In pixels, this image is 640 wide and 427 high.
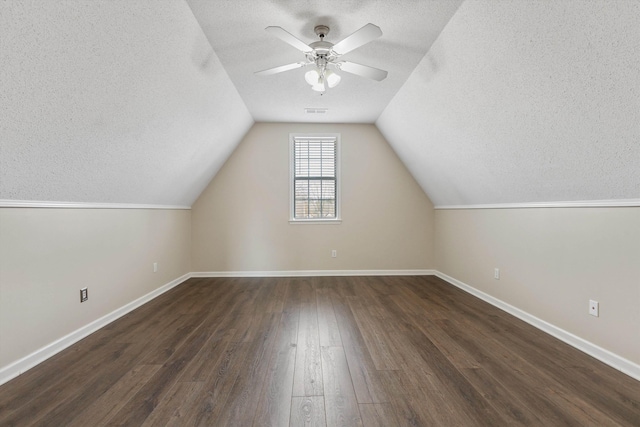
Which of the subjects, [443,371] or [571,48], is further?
[443,371]

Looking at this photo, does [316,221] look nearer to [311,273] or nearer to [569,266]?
[311,273]

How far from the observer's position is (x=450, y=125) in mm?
2963

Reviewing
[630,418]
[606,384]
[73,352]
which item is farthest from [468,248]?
[73,352]

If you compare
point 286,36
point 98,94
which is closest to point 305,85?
point 286,36

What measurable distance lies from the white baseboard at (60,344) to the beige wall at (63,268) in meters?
0.03

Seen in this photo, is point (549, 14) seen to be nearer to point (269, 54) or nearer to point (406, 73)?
point (406, 73)

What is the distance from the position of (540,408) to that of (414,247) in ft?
10.8

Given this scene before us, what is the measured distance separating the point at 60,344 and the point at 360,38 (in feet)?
9.98

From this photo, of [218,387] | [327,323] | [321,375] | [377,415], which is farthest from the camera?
[327,323]

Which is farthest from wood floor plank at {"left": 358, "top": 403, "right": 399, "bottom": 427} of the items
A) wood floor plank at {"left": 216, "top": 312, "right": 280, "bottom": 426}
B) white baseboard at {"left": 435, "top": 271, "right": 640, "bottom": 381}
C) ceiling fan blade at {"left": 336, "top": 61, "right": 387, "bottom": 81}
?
ceiling fan blade at {"left": 336, "top": 61, "right": 387, "bottom": 81}

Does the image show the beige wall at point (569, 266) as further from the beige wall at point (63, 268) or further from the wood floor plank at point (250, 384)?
the beige wall at point (63, 268)

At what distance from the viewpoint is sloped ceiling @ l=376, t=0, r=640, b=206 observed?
1464 millimetres

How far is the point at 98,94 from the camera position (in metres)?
1.81

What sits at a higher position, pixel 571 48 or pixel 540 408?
pixel 571 48
